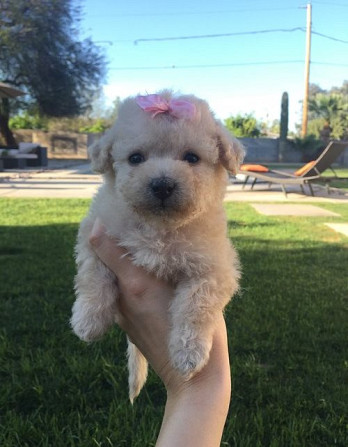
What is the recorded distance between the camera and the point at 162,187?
6.49 ft

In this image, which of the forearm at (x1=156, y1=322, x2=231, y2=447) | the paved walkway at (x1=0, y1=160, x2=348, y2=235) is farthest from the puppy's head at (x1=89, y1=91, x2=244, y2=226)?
the paved walkway at (x1=0, y1=160, x2=348, y2=235)

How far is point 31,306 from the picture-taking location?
4.69 m

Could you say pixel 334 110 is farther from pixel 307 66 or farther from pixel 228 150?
pixel 228 150

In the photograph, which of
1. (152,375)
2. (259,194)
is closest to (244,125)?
(259,194)

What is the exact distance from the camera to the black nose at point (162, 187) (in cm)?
197

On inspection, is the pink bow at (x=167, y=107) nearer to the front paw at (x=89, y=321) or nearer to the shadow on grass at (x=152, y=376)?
the front paw at (x=89, y=321)

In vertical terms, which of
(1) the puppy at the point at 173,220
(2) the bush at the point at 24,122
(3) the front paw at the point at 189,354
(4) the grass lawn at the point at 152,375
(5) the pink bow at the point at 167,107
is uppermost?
(5) the pink bow at the point at 167,107

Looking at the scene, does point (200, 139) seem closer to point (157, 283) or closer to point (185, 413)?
point (157, 283)

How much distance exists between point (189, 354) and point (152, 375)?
1.72 meters

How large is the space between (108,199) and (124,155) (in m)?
0.23

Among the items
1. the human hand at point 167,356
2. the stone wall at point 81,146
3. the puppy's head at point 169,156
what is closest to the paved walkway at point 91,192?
the puppy's head at point 169,156

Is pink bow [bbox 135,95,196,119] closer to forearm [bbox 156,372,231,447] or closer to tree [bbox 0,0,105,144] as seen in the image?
forearm [bbox 156,372,231,447]

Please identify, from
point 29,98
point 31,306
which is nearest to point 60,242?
point 31,306

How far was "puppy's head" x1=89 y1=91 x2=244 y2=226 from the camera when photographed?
6.57 feet
